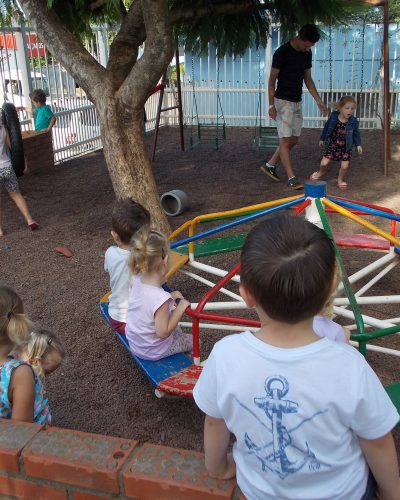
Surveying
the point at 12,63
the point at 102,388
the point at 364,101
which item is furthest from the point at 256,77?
the point at 102,388

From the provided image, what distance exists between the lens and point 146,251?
2555 mm

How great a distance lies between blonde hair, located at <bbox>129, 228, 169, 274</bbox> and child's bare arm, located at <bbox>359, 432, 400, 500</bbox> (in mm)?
1483

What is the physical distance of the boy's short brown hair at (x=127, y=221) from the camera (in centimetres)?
302

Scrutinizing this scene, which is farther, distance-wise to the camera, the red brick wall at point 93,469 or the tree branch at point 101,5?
the tree branch at point 101,5

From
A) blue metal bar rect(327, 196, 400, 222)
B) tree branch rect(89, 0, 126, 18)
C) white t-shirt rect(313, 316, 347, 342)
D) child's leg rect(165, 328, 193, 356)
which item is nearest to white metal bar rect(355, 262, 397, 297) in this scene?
blue metal bar rect(327, 196, 400, 222)

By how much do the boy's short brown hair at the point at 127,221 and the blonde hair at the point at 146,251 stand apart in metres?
0.40

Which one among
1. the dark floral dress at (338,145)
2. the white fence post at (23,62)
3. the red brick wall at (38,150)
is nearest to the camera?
the dark floral dress at (338,145)

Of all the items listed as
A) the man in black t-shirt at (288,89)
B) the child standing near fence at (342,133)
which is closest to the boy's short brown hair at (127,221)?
the man in black t-shirt at (288,89)

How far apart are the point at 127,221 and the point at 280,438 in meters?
1.94

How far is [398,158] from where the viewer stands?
8414 mm

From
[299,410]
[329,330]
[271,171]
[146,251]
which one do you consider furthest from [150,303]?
[271,171]

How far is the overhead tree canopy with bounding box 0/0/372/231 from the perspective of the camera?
450cm

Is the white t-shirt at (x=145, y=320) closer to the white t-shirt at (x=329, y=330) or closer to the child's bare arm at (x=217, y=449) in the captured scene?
the white t-shirt at (x=329, y=330)

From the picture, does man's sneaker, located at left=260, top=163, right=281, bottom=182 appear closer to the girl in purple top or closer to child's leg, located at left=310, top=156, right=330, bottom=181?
child's leg, located at left=310, top=156, right=330, bottom=181
